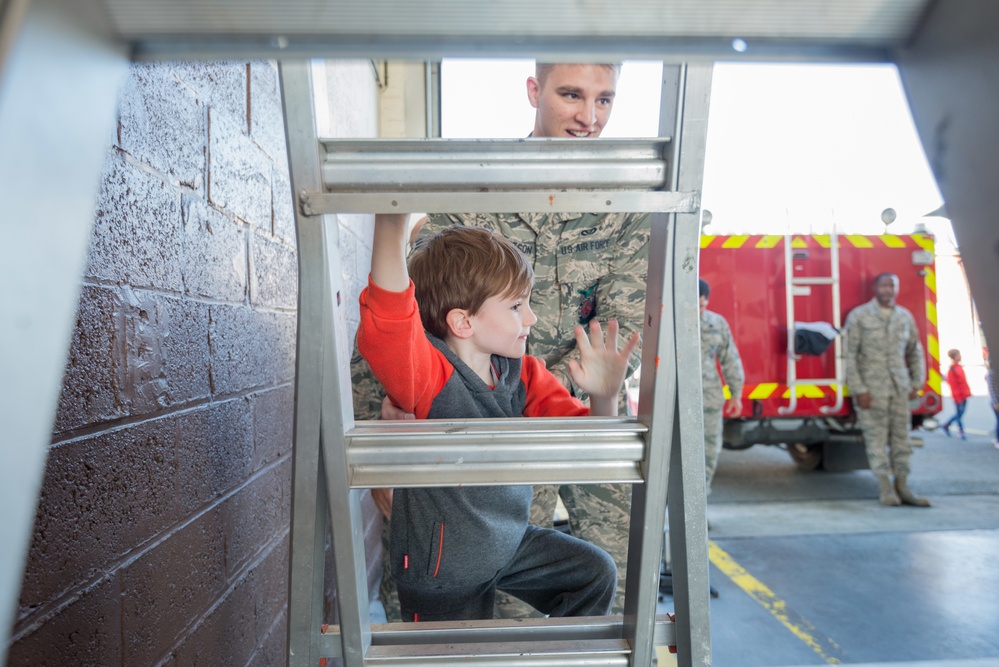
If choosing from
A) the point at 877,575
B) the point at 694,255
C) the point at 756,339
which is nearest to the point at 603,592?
the point at 694,255

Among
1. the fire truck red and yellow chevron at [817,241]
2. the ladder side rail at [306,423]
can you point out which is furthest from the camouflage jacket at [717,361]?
the ladder side rail at [306,423]

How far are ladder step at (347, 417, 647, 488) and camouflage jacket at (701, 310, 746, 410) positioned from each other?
13.2ft

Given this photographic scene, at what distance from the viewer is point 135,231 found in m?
0.98

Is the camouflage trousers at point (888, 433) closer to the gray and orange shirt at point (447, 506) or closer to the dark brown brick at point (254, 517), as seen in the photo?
the gray and orange shirt at point (447, 506)

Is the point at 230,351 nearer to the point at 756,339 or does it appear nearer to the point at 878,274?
the point at 756,339

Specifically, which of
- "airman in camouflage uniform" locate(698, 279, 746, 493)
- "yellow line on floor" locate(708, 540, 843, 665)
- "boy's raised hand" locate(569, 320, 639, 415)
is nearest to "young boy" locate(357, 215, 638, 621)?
"boy's raised hand" locate(569, 320, 639, 415)

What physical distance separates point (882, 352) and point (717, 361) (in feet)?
5.74

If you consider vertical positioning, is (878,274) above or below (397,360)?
above

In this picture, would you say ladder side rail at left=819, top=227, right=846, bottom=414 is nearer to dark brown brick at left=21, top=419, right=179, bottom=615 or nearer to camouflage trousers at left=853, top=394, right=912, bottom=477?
camouflage trousers at left=853, top=394, right=912, bottom=477

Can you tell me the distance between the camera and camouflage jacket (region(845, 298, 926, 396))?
18.4 ft

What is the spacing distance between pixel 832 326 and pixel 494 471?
589 centimetres

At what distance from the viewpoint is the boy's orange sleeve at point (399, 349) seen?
116cm

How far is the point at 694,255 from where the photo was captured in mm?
944

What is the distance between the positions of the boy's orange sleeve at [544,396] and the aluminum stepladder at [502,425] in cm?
61
